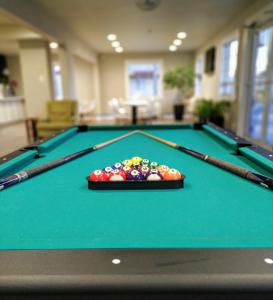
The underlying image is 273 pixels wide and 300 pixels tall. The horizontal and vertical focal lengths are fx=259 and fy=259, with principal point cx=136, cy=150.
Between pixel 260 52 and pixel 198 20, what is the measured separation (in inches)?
62.6

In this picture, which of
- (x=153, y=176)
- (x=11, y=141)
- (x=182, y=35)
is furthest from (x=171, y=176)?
(x=182, y=35)

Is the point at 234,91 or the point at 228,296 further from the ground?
the point at 234,91

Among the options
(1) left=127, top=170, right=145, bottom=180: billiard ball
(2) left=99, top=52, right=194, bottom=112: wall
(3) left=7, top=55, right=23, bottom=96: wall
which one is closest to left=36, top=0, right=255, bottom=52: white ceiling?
(2) left=99, top=52, right=194, bottom=112: wall

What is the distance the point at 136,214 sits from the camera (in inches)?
35.2

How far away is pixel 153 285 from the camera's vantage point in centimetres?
60

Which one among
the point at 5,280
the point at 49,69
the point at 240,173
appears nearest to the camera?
the point at 5,280

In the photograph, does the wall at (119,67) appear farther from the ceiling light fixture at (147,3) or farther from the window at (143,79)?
the ceiling light fixture at (147,3)

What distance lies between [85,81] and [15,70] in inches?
112

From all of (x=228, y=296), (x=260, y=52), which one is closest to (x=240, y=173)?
(x=228, y=296)

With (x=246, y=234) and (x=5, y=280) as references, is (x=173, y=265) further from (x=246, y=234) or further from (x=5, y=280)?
(x=5, y=280)

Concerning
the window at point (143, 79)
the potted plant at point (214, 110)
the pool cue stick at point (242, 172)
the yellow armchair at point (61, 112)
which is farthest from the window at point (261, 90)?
the window at point (143, 79)

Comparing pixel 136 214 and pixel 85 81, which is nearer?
pixel 136 214

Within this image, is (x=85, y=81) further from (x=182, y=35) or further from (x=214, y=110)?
(x=214, y=110)

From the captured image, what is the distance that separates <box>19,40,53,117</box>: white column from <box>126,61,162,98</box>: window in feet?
16.8
